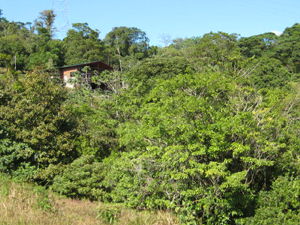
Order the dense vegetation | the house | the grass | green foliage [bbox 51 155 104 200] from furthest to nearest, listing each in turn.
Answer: the house < green foliage [bbox 51 155 104 200] < the dense vegetation < the grass

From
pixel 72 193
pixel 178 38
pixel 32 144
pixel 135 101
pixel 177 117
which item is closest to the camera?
pixel 177 117

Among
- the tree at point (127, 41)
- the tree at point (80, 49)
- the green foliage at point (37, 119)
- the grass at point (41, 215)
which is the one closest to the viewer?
the grass at point (41, 215)

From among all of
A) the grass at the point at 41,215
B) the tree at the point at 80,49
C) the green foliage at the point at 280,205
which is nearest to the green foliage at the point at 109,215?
the grass at the point at 41,215

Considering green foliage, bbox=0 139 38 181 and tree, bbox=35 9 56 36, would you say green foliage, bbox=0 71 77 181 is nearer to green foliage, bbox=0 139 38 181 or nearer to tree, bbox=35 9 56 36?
green foliage, bbox=0 139 38 181

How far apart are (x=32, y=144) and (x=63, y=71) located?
26.2m

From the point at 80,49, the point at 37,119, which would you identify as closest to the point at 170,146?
the point at 37,119

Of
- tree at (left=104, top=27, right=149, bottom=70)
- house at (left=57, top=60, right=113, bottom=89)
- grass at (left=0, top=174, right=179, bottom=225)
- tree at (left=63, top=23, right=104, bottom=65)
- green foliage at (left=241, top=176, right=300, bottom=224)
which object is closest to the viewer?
grass at (left=0, top=174, right=179, bottom=225)

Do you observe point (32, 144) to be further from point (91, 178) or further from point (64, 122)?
point (91, 178)

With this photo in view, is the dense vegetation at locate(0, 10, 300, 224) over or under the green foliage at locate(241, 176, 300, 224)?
over

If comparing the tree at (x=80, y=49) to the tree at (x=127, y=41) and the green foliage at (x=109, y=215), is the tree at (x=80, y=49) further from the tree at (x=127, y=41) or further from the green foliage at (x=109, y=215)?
the green foliage at (x=109, y=215)

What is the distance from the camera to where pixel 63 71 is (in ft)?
125

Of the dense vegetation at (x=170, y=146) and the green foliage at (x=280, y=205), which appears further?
the dense vegetation at (x=170, y=146)

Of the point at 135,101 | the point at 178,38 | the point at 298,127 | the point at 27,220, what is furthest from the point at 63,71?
the point at 27,220

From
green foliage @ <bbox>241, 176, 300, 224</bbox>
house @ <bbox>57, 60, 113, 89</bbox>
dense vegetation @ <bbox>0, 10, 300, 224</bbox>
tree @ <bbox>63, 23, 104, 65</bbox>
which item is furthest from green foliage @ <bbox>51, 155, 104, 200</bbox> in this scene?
tree @ <bbox>63, 23, 104, 65</bbox>
